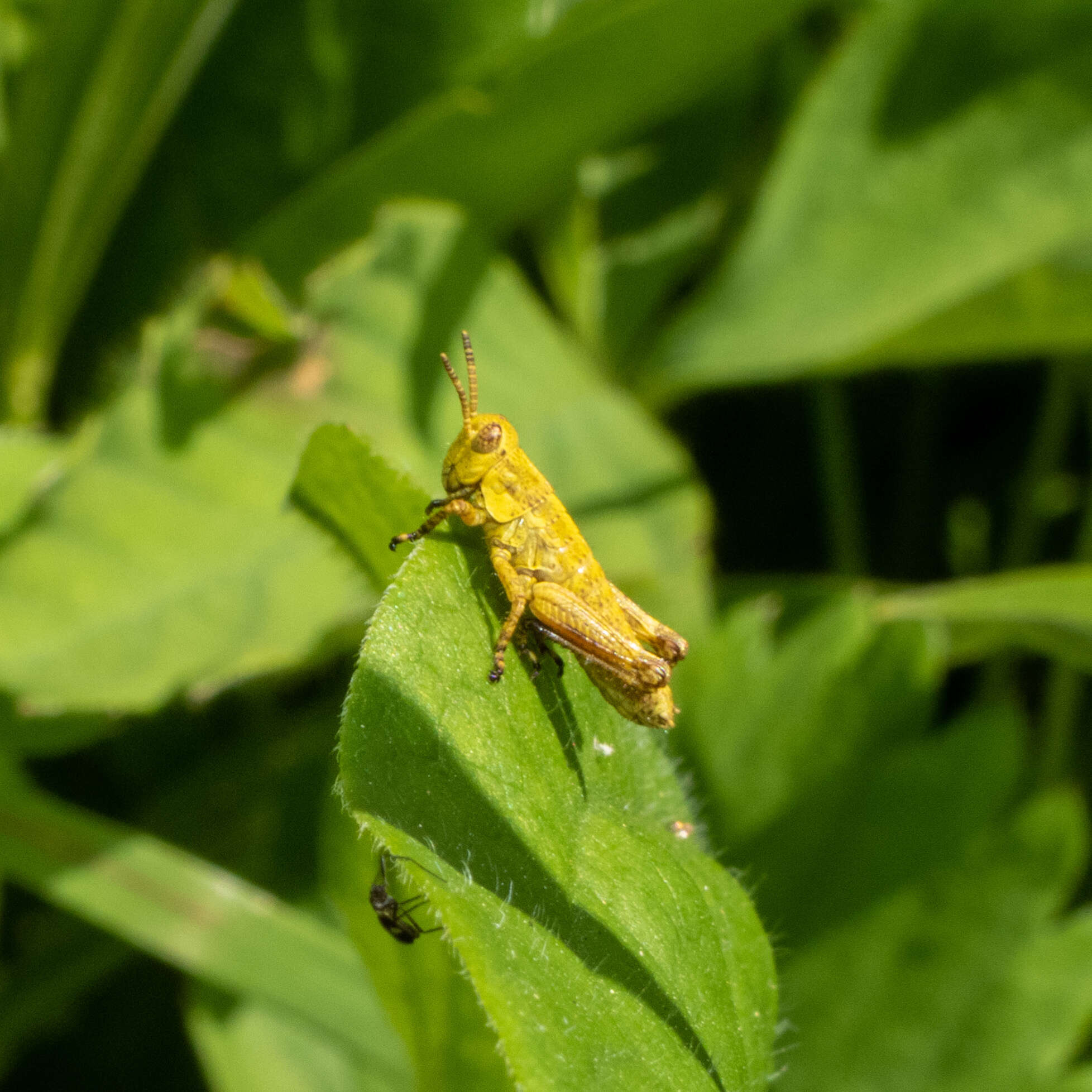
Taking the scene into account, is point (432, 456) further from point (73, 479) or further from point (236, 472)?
point (73, 479)

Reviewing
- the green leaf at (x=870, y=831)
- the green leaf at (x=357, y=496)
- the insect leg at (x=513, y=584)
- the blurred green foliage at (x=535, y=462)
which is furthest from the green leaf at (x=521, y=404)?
the green leaf at (x=357, y=496)

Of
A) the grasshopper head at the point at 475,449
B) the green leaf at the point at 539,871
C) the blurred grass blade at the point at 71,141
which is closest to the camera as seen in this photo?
the green leaf at the point at 539,871

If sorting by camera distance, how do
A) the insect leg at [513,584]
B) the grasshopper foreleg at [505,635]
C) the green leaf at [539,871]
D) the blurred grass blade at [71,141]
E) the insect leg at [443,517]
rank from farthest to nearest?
the blurred grass blade at [71,141] → the insect leg at [513,584] → the insect leg at [443,517] → the grasshopper foreleg at [505,635] → the green leaf at [539,871]

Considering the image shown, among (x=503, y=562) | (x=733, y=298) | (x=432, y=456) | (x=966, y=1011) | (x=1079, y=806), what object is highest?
(x=733, y=298)

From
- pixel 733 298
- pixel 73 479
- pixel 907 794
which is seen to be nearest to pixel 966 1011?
pixel 907 794

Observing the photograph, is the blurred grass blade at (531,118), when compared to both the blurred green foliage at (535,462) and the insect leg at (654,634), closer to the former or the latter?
the blurred green foliage at (535,462)

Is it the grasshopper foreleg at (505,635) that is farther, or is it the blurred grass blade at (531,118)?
the blurred grass blade at (531,118)

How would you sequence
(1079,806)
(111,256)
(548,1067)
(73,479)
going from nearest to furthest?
(548,1067)
(73,479)
(1079,806)
(111,256)
